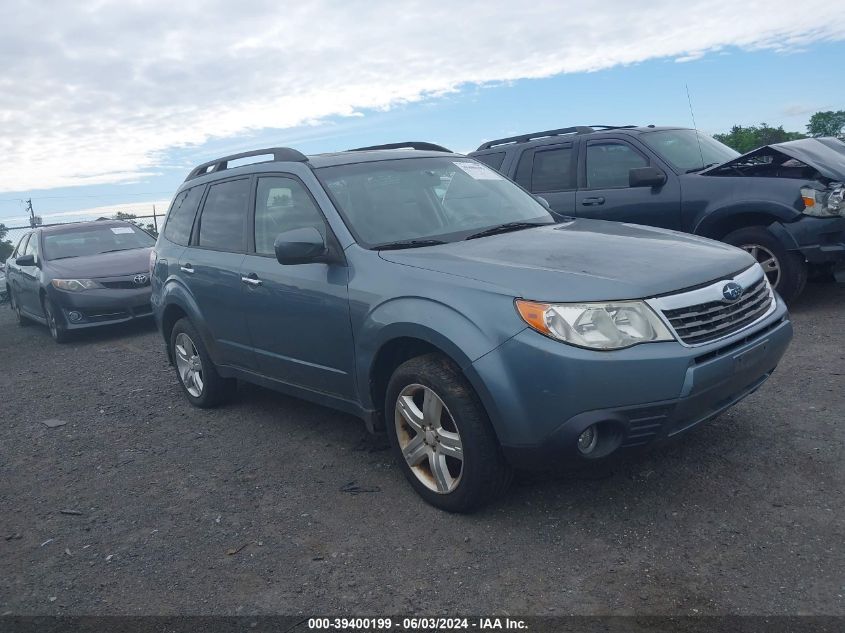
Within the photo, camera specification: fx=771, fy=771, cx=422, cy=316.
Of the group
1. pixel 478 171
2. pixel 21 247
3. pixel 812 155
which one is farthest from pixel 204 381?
pixel 21 247

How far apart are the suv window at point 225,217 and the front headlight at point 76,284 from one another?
5345mm

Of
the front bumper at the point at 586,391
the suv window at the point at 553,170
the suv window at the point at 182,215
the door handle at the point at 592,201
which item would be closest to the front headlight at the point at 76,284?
the suv window at the point at 182,215

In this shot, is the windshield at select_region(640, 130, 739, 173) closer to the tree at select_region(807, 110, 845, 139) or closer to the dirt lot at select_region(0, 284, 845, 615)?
the dirt lot at select_region(0, 284, 845, 615)

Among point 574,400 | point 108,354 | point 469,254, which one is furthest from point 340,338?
point 108,354

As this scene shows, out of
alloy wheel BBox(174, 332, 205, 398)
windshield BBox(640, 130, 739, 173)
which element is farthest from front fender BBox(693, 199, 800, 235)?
alloy wheel BBox(174, 332, 205, 398)

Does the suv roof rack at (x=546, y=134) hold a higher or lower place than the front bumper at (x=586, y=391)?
higher

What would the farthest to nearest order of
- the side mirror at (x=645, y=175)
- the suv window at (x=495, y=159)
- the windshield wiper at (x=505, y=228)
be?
the suv window at (x=495, y=159), the side mirror at (x=645, y=175), the windshield wiper at (x=505, y=228)

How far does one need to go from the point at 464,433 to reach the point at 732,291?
1.41m

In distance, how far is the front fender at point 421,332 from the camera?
3.41 metres

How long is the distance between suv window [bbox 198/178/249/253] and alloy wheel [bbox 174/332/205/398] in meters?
0.87

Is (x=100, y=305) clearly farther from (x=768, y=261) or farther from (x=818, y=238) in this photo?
(x=818, y=238)

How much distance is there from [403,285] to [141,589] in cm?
183

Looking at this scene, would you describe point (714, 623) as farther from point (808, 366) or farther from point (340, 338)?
point (808, 366)

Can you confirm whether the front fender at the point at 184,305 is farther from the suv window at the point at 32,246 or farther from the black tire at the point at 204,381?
the suv window at the point at 32,246
